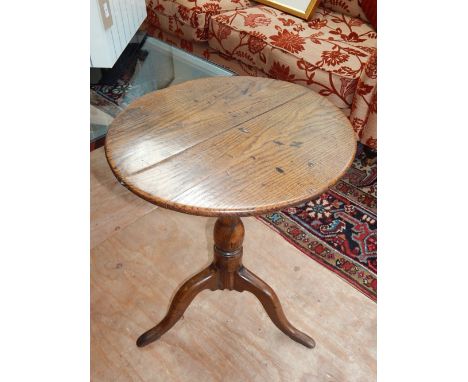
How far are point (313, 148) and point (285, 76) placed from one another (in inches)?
39.1

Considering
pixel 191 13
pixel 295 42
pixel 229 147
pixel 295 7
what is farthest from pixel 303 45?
pixel 229 147

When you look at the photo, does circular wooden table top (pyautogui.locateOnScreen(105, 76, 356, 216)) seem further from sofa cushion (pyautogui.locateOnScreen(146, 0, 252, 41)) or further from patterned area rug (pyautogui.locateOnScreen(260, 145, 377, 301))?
sofa cushion (pyautogui.locateOnScreen(146, 0, 252, 41))

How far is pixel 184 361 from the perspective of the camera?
1085mm

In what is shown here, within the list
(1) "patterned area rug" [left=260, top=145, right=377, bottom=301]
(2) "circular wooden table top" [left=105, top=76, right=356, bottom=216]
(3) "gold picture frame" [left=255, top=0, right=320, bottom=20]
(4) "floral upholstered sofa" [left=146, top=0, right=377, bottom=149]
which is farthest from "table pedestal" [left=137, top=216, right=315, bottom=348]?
(3) "gold picture frame" [left=255, top=0, right=320, bottom=20]

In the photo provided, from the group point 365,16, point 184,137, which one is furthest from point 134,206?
point 365,16

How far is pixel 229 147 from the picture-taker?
0.80 m

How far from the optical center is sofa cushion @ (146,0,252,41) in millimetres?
2004

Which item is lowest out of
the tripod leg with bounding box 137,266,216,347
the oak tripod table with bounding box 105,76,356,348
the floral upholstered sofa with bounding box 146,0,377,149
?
the tripod leg with bounding box 137,266,216,347

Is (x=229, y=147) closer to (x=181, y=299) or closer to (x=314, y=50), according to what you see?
(x=181, y=299)

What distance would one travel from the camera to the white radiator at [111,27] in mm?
1821

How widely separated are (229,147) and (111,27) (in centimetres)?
145

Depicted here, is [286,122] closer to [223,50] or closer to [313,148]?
[313,148]

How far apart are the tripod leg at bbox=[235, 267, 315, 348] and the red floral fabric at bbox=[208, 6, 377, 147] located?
2.76ft

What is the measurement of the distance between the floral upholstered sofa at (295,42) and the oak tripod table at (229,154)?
60 centimetres
